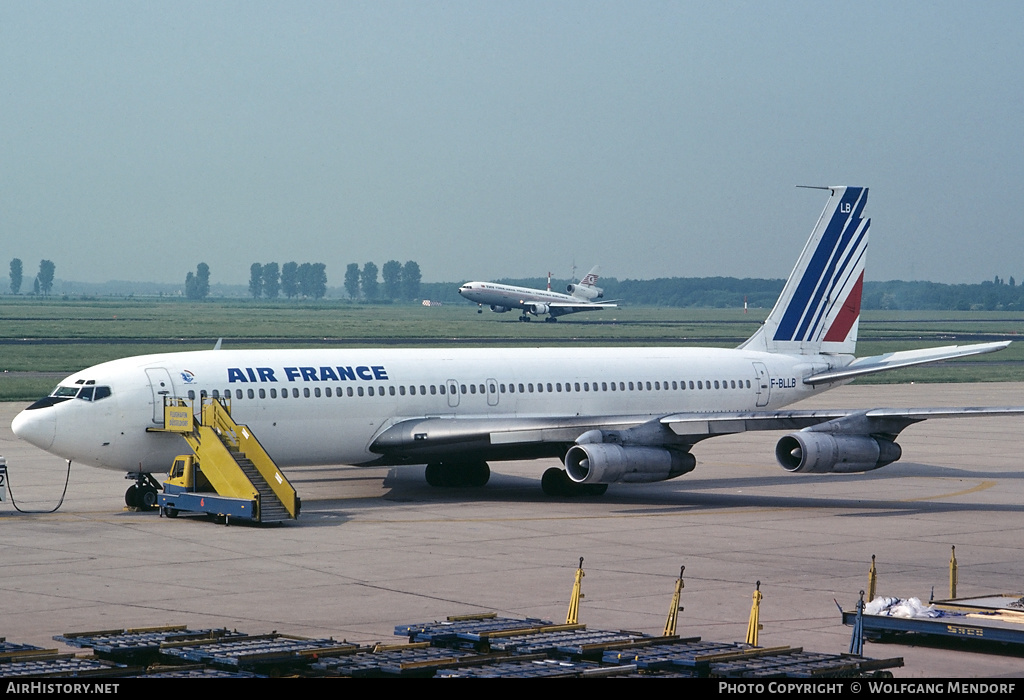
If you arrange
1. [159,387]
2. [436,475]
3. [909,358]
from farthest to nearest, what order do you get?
[909,358] < [436,475] < [159,387]

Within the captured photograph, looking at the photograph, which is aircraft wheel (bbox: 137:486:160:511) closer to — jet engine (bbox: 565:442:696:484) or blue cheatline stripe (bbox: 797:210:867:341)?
jet engine (bbox: 565:442:696:484)

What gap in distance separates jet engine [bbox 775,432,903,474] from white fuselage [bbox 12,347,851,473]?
20.8ft

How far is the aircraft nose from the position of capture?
108 ft

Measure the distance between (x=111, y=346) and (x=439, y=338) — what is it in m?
31.5

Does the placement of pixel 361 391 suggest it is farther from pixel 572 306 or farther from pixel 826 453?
pixel 572 306

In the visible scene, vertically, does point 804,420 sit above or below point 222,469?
above

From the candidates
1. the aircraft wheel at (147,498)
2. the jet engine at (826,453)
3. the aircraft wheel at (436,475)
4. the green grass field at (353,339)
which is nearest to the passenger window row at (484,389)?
the aircraft wheel at (147,498)

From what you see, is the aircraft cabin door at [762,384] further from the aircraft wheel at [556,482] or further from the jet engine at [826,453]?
the aircraft wheel at [556,482]

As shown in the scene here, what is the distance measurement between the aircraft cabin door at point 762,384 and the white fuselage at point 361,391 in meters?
0.04

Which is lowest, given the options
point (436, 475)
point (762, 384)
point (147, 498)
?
point (147, 498)

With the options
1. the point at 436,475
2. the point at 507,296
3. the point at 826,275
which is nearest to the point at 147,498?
the point at 436,475

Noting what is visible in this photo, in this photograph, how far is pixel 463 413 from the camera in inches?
1492

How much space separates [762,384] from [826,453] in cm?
934

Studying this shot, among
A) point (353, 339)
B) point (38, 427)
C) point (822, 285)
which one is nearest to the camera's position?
point (38, 427)
